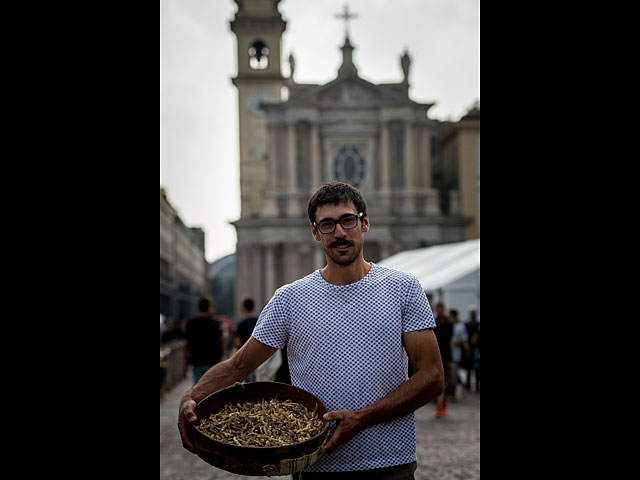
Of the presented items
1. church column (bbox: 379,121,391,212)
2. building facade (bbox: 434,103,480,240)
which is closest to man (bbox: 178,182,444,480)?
church column (bbox: 379,121,391,212)

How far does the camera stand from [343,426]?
87.4 inches

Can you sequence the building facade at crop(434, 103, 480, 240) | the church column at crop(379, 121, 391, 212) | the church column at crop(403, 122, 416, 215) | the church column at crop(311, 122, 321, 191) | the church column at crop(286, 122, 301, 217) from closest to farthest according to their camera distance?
the church column at crop(286, 122, 301, 217), the church column at crop(311, 122, 321, 191), the church column at crop(379, 121, 391, 212), the church column at crop(403, 122, 416, 215), the building facade at crop(434, 103, 480, 240)

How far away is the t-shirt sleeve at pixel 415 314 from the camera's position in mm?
2350

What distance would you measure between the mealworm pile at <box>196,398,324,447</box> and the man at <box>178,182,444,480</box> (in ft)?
0.27

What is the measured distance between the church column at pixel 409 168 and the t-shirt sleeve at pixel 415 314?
3416 cm

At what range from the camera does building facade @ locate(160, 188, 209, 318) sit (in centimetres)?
5350

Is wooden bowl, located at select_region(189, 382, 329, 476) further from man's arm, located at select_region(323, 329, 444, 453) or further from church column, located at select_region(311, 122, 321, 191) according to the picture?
church column, located at select_region(311, 122, 321, 191)

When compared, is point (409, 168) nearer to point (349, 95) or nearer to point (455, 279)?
point (349, 95)

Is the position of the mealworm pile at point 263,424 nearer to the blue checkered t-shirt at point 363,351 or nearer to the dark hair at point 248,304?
the blue checkered t-shirt at point 363,351

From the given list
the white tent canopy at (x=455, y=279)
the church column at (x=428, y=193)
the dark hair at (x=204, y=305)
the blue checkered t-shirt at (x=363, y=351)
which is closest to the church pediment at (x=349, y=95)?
the church column at (x=428, y=193)

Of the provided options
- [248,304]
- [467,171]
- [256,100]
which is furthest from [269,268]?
[248,304]
